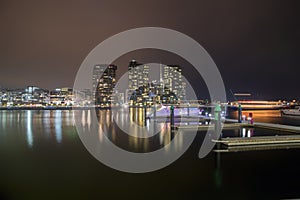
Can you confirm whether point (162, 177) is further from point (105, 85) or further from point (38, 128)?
point (105, 85)

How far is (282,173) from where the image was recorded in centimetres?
997

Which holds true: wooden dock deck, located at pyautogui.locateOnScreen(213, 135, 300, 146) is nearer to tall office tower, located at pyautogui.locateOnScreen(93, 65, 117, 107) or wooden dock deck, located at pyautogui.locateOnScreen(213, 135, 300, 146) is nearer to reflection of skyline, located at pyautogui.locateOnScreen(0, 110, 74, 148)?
reflection of skyline, located at pyautogui.locateOnScreen(0, 110, 74, 148)

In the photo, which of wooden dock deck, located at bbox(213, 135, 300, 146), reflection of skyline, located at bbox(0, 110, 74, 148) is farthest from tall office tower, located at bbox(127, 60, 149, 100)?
wooden dock deck, located at bbox(213, 135, 300, 146)

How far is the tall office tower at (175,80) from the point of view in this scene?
129m

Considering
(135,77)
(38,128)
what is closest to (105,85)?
(135,77)

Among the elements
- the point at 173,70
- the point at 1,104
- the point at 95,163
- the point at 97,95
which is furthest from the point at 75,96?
the point at 95,163

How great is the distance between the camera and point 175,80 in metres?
130

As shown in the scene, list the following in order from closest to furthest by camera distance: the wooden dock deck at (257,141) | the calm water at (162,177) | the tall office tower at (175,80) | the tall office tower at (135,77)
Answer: the calm water at (162,177)
the wooden dock deck at (257,141)
the tall office tower at (175,80)
the tall office tower at (135,77)

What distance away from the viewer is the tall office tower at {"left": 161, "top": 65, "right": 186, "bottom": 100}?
129125mm

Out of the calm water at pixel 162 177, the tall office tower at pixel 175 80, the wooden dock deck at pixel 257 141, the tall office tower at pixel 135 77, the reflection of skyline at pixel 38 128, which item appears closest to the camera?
the calm water at pixel 162 177

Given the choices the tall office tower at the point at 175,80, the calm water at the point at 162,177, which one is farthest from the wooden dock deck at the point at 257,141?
the tall office tower at the point at 175,80

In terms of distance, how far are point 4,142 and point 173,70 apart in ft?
383

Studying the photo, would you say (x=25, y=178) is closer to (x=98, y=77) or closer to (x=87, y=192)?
(x=87, y=192)

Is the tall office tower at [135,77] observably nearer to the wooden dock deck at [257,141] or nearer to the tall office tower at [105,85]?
the tall office tower at [105,85]
